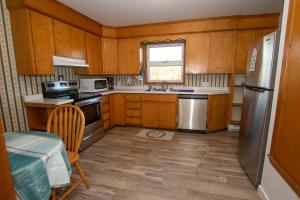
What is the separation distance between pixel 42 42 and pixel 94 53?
1274 millimetres

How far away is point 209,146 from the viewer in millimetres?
2918

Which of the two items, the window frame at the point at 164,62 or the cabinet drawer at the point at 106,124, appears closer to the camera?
the cabinet drawer at the point at 106,124

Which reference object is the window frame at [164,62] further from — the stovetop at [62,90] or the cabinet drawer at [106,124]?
the stovetop at [62,90]

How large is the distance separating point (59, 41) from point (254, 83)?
2.95 meters

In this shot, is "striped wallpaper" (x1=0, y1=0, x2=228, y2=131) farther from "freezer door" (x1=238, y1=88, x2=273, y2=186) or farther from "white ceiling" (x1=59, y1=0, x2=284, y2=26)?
"freezer door" (x1=238, y1=88, x2=273, y2=186)

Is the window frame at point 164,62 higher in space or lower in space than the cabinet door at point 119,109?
higher

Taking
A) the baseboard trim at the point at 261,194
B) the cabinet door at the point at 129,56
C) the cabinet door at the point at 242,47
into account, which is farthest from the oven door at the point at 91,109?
the cabinet door at the point at 242,47

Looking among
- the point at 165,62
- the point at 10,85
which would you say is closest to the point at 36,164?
the point at 10,85

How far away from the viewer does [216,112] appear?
349 centimetres

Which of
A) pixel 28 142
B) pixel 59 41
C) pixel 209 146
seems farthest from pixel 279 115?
pixel 59 41

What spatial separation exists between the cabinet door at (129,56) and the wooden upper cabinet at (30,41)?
1.78m

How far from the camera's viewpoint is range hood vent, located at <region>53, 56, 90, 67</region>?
2588 millimetres

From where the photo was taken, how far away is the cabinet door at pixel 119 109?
12.8 feet

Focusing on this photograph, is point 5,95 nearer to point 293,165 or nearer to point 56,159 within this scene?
point 56,159
